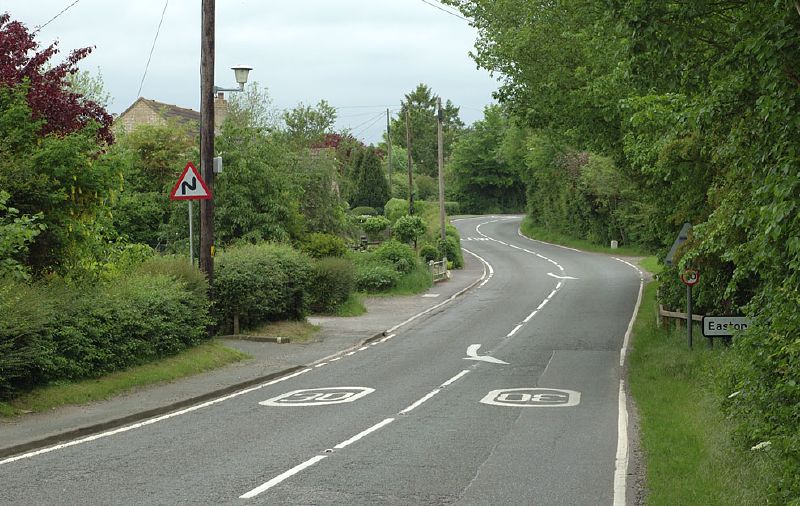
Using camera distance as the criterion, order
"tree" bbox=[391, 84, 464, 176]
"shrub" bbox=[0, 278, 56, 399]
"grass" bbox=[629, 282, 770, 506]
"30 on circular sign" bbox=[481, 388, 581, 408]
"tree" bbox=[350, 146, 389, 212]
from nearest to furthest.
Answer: "grass" bbox=[629, 282, 770, 506]
"shrub" bbox=[0, 278, 56, 399]
"30 on circular sign" bbox=[481, 388, 581, 408]
"tree" bbox=[350, 146, 389, 212]
"tree" bbox=[391, 84, 464, 176]

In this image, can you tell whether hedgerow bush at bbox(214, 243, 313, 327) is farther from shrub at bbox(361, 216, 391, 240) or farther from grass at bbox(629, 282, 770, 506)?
shrub at bbox(361, 216, 391, 240)

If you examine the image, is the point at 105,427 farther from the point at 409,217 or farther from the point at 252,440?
the point at 409,217

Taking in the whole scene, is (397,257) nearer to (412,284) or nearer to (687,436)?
(412,284)

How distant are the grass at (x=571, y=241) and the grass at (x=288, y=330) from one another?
125 ft

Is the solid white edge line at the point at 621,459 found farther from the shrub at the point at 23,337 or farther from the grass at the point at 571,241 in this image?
the grass at the point at 571,241

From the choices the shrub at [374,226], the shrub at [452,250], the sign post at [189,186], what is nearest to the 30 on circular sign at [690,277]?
the sign post at [189,186]

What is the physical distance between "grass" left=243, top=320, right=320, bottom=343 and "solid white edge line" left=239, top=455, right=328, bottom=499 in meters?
13.2

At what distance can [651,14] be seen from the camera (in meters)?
9.83

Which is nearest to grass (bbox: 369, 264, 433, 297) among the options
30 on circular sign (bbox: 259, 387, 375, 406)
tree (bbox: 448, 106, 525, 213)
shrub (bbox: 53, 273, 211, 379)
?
shrub (bbox: 53, 273, 211, 379)

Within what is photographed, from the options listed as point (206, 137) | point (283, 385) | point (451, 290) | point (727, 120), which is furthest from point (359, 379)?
point (451, 290)

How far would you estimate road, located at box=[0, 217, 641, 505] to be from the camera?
30.8 ft

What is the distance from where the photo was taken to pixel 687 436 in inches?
486

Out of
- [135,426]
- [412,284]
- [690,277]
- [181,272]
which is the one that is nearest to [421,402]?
[135,426]

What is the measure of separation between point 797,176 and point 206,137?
49.1 feet
